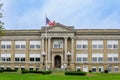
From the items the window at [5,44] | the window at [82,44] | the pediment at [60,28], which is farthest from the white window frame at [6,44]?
the window at [82,44]

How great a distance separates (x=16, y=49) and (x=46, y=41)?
30.5 ft

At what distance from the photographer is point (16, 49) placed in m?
99.8

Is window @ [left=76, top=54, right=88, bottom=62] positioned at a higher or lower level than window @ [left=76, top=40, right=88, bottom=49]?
lower

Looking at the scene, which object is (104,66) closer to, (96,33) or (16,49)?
(96,33)

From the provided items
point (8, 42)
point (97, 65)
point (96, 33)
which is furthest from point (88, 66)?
point (8, 42)

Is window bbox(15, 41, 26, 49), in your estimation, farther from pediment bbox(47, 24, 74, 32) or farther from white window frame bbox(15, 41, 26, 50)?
pediment bbox(47, 24, 74, 32)

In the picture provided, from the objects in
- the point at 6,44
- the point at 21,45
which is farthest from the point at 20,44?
the point at 6,44

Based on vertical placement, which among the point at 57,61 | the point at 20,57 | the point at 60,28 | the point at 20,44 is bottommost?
the point at 57,61

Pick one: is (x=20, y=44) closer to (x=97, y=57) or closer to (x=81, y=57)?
(x=81, y=57)

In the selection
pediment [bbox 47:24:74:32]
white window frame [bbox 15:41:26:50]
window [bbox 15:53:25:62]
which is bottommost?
window [bbox 15:53:25:62]

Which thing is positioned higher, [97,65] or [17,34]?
[17,34]

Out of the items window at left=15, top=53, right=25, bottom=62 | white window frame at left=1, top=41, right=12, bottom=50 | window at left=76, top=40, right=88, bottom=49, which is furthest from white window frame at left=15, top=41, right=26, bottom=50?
window at left=76, top=40, right=88, bottom=49

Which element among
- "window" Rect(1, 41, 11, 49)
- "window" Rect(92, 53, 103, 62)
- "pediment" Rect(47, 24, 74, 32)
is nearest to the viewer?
"pediment" Rect(47, 24, 74, 32)

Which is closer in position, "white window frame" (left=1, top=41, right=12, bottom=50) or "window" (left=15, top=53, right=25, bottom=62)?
"window" (left=15, top=53, right=25, bottom=62)
